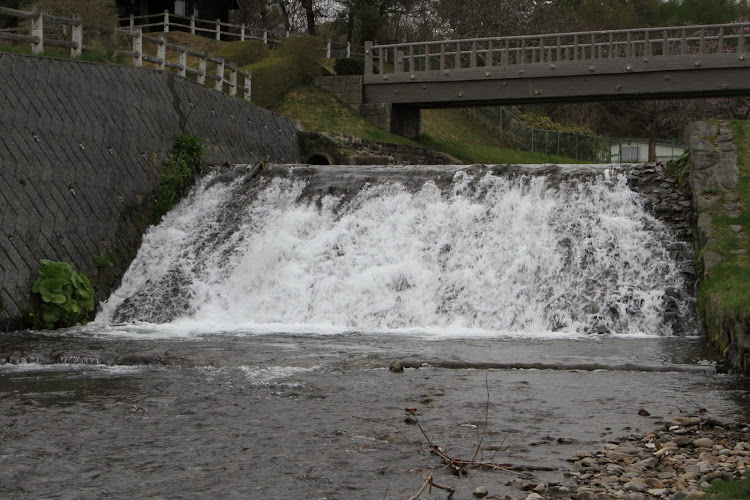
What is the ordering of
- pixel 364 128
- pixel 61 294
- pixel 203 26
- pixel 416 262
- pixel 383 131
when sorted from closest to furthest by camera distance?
pixel 61 294 < pixel 416 262 < pixel 364 128 < pixel 383 131 < pixel 203 26

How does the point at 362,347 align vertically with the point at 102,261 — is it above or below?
below

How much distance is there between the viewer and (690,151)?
653 inches

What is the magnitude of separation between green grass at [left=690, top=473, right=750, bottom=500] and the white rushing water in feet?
25.3

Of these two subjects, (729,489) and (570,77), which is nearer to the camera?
(729,489)

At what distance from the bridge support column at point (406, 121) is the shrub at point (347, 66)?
6.99 feet

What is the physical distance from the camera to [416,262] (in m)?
15.8

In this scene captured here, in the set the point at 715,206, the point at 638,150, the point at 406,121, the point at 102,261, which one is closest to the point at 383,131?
the point at 406,121

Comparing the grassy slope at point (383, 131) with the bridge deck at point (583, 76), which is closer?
the bridge deck at point (583, 76)

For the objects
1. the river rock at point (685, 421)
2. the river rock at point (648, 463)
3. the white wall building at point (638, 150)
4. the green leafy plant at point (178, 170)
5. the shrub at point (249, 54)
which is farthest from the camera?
the white wall building at point (638, 150)

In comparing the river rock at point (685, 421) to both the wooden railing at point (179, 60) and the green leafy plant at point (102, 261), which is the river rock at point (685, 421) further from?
the wooden railing at point (179, 60)

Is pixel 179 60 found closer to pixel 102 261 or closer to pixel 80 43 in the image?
pixel 80 43

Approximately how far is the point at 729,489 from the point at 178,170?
15.4 m

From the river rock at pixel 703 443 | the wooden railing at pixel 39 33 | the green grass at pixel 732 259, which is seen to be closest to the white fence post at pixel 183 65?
the wooden railing at pixel 39 33

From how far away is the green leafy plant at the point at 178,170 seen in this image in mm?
18609
